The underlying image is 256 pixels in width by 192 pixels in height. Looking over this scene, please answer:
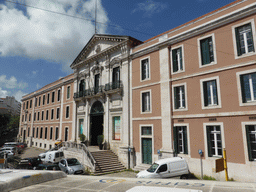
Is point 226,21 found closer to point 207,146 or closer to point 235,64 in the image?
point 235,64

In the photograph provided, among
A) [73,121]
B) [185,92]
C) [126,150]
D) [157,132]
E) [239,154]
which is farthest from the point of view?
[73,121]

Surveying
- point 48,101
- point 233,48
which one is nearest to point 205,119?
point 233,48

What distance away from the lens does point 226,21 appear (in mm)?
14328

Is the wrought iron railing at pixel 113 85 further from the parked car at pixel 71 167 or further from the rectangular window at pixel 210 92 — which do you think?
the rectangular window at pixel 210 92

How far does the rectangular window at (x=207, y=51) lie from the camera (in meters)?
15.2

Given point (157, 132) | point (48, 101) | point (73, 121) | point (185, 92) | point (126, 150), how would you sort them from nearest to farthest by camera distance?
point (185, 92), point (157, 132), point (126, 150), point (73, 121), point (48, 101)

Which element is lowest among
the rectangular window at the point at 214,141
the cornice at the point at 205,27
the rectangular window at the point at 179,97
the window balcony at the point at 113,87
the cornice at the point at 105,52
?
the rectangular window at the point at 214,141

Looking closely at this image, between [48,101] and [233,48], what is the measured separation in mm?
36154

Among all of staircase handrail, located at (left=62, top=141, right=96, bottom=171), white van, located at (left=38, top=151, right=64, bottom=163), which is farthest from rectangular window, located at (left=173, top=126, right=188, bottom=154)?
white van, located at (left=38, top=151, right=64, bottom=163)

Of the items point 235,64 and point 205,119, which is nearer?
point 235,64

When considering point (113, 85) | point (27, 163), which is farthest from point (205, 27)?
point (27, 163)

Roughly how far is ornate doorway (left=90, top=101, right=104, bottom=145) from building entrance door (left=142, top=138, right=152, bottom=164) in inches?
335

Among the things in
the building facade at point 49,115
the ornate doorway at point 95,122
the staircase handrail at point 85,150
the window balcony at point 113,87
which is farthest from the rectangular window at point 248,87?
the building facade at point 49,115

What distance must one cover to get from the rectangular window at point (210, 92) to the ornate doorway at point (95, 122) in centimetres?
1403
